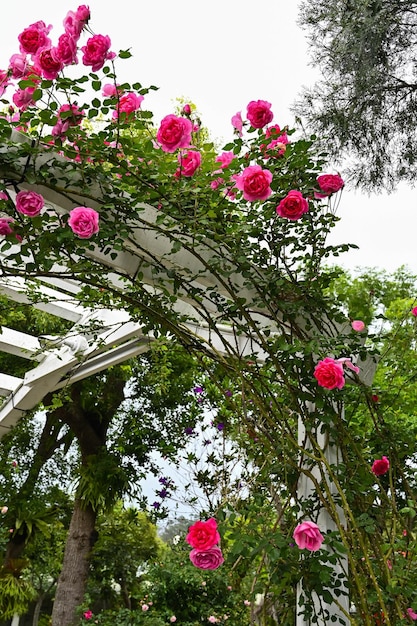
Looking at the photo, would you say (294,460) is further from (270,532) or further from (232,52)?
(232,52)

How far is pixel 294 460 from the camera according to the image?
200 cm

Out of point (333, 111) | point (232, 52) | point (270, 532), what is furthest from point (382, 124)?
point (270, 532)

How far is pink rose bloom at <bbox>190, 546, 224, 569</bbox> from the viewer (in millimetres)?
1612

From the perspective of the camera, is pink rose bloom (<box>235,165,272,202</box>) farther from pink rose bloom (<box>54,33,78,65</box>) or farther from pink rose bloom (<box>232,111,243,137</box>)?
pink rose bloom (<box>54,33,78,65</box>)

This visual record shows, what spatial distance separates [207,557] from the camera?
1625mm

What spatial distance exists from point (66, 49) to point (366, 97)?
2989 millimetres

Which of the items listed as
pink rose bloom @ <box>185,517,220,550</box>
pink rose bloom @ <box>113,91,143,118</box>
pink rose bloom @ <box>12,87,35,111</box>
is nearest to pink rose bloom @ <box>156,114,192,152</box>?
pink rose bloom @ <box>113,91,143,118</box>

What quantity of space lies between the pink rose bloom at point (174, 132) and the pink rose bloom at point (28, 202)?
0.35 metres

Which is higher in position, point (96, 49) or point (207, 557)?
point (96, 49)

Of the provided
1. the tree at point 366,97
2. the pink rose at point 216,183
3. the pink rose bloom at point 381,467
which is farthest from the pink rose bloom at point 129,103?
the tree at point 366,97

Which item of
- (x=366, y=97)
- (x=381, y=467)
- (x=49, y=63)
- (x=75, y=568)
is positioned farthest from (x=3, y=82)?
(x=75, y=568)

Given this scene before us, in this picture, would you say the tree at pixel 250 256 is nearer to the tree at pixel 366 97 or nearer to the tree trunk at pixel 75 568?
the tree at pixel 366 97

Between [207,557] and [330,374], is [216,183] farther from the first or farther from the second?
[207,557]

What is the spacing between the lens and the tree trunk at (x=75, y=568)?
6402mm
